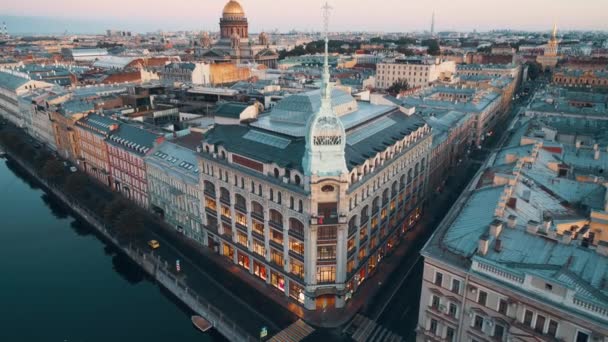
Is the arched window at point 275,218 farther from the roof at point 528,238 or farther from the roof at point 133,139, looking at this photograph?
the roof at point 133,139

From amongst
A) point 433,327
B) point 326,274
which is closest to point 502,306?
point 433,327

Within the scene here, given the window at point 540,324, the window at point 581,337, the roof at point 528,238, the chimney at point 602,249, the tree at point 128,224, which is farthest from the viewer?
the tree at point 128,224

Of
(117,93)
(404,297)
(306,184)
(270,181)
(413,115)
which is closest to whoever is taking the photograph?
(306,184)

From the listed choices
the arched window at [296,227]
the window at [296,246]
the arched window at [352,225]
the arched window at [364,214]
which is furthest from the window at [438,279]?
the window at [296,246]

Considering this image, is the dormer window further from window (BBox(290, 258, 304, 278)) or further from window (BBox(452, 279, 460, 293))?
window (BBox(452, 279, 460, 293))

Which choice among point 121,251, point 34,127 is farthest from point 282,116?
point 34,127

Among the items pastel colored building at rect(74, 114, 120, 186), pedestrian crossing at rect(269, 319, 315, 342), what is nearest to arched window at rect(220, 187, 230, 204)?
pedestrian crossing at rect(269, 319, 315, 342)

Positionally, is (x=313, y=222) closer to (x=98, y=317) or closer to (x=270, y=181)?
(x=270, y=181)
